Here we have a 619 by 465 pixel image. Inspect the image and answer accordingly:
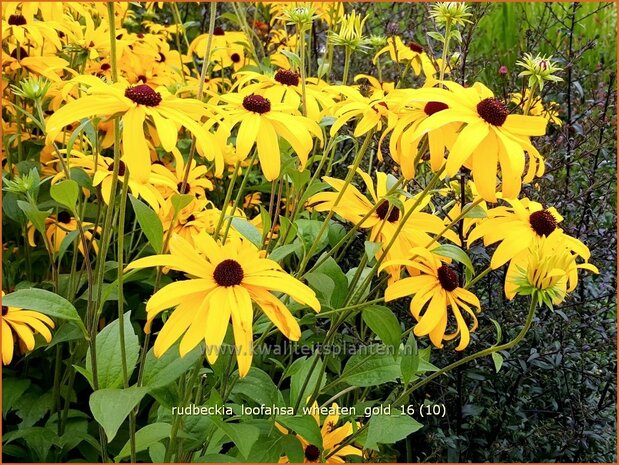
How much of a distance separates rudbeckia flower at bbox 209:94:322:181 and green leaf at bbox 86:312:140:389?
29 centimetres

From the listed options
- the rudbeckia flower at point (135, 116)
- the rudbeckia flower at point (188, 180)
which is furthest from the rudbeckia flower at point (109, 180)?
the rudbeckia flower at point (135, 116)

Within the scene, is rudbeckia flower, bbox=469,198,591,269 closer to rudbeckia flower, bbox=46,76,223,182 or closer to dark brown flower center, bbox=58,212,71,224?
rudbeckia flower, bbox=46,76,223,182

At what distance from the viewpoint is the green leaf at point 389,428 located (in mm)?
1053

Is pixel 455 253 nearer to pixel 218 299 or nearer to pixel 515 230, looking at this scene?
pixel 515 230

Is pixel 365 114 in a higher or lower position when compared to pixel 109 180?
higher

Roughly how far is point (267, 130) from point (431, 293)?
0.33 m

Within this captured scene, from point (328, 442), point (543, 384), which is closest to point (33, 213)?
point (328, 442)

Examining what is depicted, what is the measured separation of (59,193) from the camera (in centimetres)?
94

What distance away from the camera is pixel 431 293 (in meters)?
1.06

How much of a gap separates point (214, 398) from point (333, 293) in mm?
268

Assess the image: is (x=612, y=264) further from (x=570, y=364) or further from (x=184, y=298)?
(x=184, y=298)

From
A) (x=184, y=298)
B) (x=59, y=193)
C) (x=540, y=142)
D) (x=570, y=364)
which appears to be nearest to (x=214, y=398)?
Answer: (x=184, y=298)

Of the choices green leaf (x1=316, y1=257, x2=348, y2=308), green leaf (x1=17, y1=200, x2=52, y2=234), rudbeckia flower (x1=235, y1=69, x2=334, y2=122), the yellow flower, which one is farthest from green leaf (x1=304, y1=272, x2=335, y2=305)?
the yellow flower

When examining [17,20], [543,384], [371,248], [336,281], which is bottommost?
[543,384]
